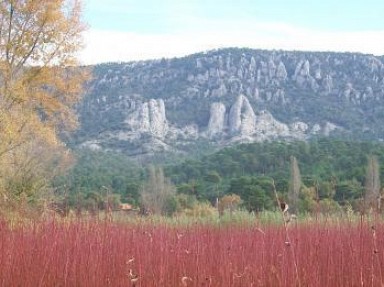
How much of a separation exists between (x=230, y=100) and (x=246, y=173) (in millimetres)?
39223

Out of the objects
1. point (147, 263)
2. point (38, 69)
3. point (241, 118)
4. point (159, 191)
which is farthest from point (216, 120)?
point (147, 263)

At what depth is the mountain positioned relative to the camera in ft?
230

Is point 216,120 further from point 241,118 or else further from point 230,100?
point 230,100

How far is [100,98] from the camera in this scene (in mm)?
75000

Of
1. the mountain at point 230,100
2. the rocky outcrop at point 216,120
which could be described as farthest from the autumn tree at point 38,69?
the rocky outcrop at point 216,120

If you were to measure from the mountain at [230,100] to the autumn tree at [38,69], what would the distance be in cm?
4058

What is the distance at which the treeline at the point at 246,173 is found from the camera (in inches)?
1302

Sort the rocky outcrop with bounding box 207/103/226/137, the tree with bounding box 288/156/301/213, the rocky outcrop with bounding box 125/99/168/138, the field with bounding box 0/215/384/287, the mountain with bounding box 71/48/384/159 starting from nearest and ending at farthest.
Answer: the field with bounding box 0/215/384/287 → the tree with bounding box 288/156/301/213 → the mountain with bounding box 71/48/384/159 → the rocky outcrop with bounding box 125/99/168/138 → the rocky outcrop with bounding box 207/103/226/137

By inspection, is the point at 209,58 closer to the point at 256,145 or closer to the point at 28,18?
the point at 256,145

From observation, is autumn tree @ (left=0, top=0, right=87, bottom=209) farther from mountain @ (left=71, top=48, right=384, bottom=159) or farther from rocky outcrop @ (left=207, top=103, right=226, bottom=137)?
rocky outcrop @ (left=207, top=103, right=226, bottom=137)

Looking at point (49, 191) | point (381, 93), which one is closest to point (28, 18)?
point (49, 191)

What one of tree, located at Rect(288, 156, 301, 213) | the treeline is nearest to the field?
tree, located at Rect(288, 156, 301, 213)

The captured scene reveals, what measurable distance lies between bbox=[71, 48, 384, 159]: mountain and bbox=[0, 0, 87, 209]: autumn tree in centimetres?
4058

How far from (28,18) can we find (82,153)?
37.5m
